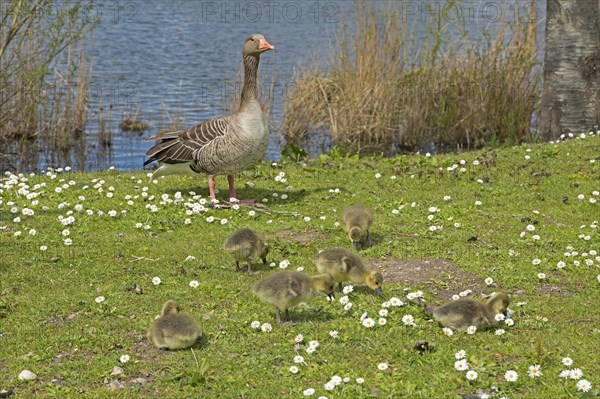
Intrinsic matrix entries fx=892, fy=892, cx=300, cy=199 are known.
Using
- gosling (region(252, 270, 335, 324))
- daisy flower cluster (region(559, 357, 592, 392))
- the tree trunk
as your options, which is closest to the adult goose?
gosling (region(252, 270, 335, 324))

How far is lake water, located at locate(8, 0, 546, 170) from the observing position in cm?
2104

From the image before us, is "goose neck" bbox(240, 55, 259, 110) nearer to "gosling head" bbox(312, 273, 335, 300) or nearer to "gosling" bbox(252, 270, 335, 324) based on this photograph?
"gosling head" bbox(312, 273, 335, 300)

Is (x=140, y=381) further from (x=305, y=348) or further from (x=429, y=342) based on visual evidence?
(x=429, y=342)

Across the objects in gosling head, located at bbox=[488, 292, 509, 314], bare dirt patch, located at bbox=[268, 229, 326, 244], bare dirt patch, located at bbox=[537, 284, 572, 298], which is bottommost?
bare dirt patch, located at bbox=[268, 229, 326, 244]

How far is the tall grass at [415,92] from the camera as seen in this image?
18.5 metres

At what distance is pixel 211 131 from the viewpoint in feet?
40.1

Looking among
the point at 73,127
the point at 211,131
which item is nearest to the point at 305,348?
the point at 211,131

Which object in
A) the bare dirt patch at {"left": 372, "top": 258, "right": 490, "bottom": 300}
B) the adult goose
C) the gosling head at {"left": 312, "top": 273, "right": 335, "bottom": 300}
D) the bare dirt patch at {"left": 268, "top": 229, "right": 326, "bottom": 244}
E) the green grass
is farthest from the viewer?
the adult goose

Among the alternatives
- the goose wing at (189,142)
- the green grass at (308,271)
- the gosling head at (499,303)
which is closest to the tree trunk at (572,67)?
the green grass at (308,271)

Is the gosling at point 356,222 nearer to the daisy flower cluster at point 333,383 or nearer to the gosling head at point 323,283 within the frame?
the gosling head at point 323,283

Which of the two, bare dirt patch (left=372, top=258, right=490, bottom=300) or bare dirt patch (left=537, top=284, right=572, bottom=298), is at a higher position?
bare dirt patch (left=537, top=284, right=572, bottom=298)

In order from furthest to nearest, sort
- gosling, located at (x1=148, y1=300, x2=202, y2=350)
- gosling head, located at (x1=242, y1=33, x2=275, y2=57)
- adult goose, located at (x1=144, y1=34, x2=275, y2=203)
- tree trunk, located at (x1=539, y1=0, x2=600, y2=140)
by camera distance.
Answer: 1. tree trunk, located at (x1=539, y1=0, x2=600, y2=140)
2. gosling head, located at (x1=242, y1=33, x2=275, y2=57)
3. adult goose, located at (x1=144, y1=34, x2=275, y2=203)
4. gosling, located at (x1=148, y1=300, x2=202, y2=350)

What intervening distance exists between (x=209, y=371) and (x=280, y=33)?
25881mm

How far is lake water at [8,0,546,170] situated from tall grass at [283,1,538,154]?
0.94m
